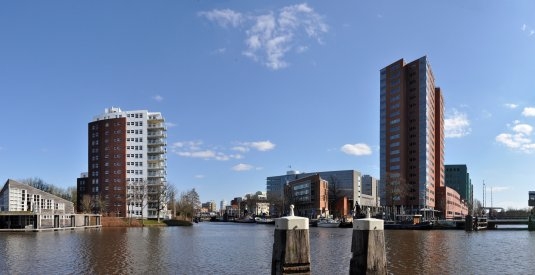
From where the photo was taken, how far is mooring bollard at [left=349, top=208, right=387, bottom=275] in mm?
20031

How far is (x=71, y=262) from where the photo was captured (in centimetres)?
4628

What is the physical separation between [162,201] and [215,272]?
15140cm

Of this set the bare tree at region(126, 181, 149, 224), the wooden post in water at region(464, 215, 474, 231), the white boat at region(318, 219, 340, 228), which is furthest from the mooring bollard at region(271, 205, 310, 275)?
the bare tree at region(126, 181, 149, 224)

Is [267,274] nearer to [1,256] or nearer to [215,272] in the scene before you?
[215,272]

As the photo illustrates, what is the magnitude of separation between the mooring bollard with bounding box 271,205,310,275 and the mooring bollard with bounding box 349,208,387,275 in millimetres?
2048

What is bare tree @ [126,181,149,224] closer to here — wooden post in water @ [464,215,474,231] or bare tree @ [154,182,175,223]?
bare tree @ [154,182,175,223]

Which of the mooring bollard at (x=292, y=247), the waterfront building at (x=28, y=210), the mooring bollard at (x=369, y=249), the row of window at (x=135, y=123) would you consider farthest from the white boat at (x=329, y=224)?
the mooring bollard at (x=292, y=247)

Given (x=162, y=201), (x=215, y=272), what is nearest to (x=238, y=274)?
(x=215, y=272)

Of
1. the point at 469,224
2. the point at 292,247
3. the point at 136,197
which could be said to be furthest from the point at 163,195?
the point at 292,247

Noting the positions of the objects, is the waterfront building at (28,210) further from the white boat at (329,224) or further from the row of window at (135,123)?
the white boat at (329,224)

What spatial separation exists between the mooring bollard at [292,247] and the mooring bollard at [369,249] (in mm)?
2048

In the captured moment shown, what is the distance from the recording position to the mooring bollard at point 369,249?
20031mm

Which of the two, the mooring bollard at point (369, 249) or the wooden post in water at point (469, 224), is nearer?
the mooring bollard at point (369, 249)

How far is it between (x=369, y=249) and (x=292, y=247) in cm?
295
